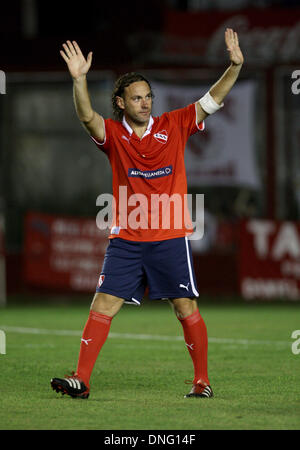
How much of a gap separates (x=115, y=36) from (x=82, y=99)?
54.3 feet

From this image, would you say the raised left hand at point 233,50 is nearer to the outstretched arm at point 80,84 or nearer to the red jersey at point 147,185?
the red jersey at point 147,185

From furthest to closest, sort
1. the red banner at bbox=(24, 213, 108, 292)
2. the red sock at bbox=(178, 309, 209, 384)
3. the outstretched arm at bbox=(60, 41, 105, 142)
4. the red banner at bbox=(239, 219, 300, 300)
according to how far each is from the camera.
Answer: the red banner at bbox=(24, 213, 108, 292)
the red banner at bbox=(239, 219, 300, 300)
the red sock at bbox=(178, 309, 209, 384)
the outstretched arm at bbox=(60, 41, 105, 142)

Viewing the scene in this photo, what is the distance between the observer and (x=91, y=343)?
7.00m

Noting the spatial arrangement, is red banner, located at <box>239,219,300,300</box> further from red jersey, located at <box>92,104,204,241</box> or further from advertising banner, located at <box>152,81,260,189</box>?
red jersey, located at <box>92,104,204,241</box>

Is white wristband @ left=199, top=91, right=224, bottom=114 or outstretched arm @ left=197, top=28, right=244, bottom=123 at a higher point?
outstretched arm @ left=197, top=28, right=244, bottom=123

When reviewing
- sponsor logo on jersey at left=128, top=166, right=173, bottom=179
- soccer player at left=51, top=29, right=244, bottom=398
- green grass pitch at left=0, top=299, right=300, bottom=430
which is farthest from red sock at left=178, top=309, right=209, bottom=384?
sponsor logo on jersey at left=128, top=166, right=173, bottom=179

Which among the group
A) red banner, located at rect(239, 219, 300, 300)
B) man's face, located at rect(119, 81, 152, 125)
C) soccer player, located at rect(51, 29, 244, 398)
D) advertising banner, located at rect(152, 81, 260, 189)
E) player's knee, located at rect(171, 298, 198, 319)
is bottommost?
player's knee, located at rect(171, 298, 198, 319)

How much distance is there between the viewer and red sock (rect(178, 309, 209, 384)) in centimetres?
709

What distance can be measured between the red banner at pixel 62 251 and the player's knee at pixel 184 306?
981 centimetres

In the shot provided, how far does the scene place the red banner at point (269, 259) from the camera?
1641cm

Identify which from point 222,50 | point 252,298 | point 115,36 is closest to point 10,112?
point 115,36

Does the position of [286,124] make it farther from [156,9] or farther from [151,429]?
[151,429]

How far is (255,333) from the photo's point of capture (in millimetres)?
11719

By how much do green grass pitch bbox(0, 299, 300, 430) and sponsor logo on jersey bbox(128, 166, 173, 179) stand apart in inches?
59.4
